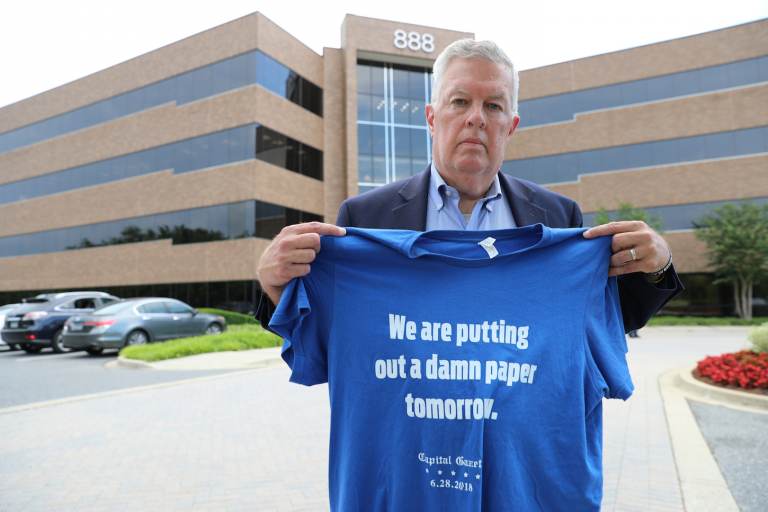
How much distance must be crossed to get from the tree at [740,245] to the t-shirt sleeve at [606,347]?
31.4 meters

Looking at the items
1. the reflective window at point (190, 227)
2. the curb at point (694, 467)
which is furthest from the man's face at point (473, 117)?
the reflective window at point (190, 227)

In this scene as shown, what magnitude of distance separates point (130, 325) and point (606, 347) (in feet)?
49.3

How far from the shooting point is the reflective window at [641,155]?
31.4 m

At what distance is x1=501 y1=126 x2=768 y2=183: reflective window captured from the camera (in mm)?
31380

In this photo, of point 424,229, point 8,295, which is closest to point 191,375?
point 424,229

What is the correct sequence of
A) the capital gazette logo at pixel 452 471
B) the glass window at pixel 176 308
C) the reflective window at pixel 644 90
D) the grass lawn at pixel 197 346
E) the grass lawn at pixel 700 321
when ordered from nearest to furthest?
the capital gazette logo at pixel 452 471 < the grass lawn at pixel 197 346 < the glass window at pixel 176 308 < the grass lawn at pixel 700 321 < the reflective window at pixel 644 90

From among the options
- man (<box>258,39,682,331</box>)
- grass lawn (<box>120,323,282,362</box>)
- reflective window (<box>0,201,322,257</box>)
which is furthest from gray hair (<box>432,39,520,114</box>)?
reflective window (<box>0,201,322,257</box>)

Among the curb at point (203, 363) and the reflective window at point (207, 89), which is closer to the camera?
the curb at point (203, 363)

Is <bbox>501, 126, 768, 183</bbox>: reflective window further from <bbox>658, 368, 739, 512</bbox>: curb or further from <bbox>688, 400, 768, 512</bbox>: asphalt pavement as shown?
<bbox>658, 368, 739, 512</bbox>: curb

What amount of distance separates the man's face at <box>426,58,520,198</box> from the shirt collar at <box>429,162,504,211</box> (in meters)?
0.12

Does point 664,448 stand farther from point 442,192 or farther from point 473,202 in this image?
point 442,192

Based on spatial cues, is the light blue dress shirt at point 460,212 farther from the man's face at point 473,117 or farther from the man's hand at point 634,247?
the man's hand at point 634,247

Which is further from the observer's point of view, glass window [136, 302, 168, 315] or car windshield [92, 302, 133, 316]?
glass window [136, 302, 168, 315]

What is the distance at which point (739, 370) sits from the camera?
7953 millimetres
